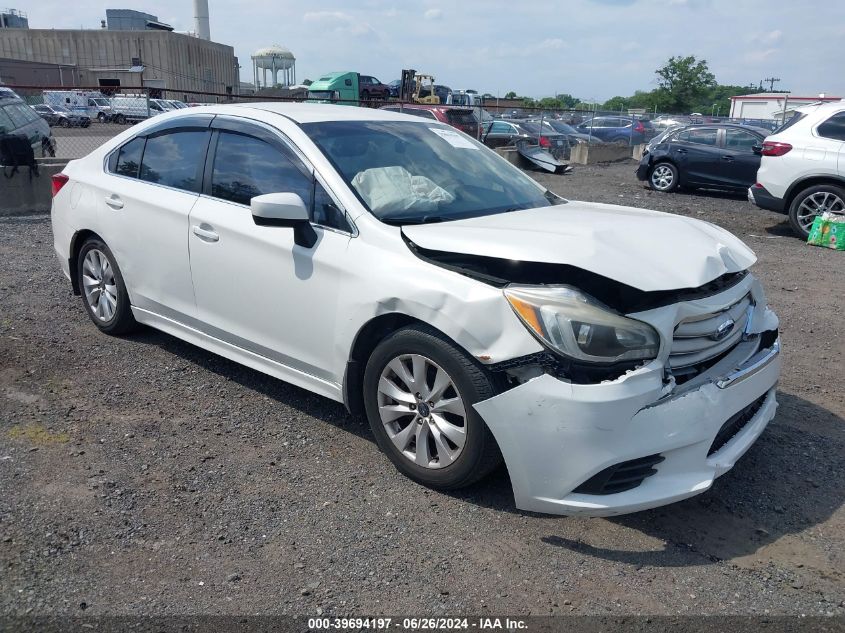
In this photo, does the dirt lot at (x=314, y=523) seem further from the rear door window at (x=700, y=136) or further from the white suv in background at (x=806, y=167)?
the rear door window at (x=700, y=136)

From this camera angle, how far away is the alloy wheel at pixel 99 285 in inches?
206

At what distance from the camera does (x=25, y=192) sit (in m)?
10.8

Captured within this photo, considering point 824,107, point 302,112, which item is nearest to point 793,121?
point 824,107

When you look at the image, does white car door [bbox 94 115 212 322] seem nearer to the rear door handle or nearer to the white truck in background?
the rear door handle

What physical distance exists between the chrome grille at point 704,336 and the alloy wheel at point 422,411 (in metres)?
0.96

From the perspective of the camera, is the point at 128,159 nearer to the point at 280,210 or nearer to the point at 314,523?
the point at 280,210

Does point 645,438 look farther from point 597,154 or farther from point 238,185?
point 597,154

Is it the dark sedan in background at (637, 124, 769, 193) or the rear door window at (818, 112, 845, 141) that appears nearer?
the rear door window at (818, 112, 845, 141)

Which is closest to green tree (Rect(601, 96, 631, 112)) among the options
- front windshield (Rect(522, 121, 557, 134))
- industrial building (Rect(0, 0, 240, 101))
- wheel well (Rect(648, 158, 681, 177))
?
industrial building (Rect(0, 0, 240, 101))

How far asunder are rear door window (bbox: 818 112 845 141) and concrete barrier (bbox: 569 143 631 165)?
1437cm

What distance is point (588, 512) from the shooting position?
9.61 ft

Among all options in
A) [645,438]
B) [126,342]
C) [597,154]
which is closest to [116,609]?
[645,438]

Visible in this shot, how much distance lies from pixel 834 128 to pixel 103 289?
9.45m

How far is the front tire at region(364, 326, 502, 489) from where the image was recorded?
3.13 metres
